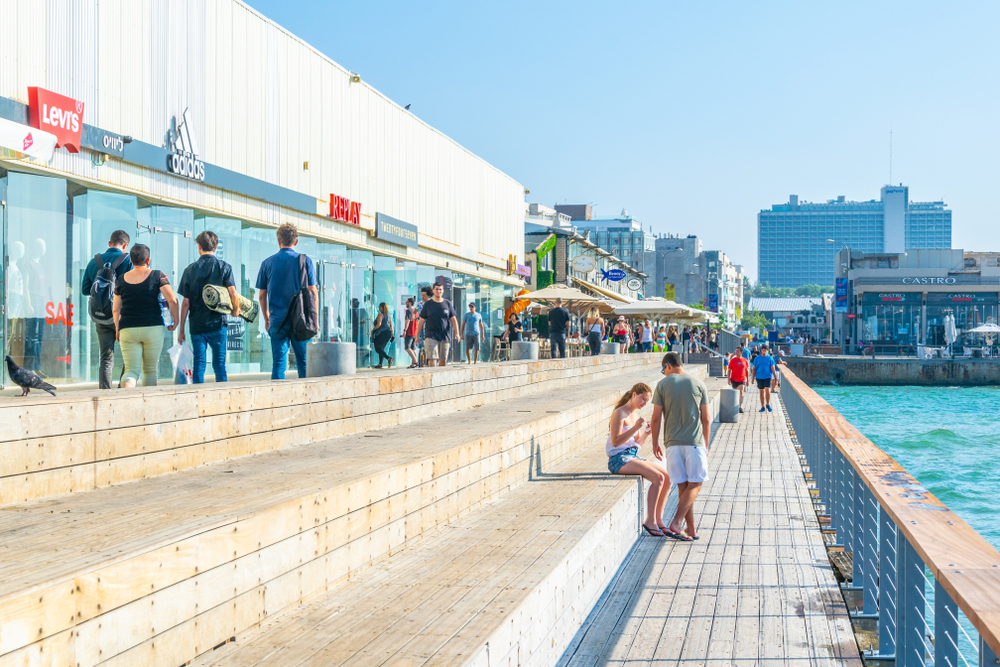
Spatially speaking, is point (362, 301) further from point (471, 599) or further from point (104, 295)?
point (471, 599)

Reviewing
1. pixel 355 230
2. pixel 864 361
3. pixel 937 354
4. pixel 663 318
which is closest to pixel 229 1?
pixel 355 230

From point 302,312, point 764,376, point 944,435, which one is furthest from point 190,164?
point 944,435

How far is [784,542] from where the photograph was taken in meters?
8.65

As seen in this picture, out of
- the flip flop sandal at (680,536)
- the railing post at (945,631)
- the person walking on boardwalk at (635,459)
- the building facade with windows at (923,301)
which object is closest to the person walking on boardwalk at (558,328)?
the person walking on boardwalk at (635,459)

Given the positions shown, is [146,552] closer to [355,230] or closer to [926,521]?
[926,521]

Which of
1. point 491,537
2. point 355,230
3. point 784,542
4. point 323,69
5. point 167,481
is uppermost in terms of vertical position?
point 323,69

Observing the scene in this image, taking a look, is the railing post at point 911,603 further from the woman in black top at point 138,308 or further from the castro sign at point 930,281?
the castro sign at point 930,281

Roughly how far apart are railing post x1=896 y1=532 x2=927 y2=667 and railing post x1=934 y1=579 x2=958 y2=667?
0.67 m

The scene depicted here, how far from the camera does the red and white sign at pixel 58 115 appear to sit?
11.4 m

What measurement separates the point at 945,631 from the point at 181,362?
1247cm

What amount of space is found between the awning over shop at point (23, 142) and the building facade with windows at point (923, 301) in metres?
79.8

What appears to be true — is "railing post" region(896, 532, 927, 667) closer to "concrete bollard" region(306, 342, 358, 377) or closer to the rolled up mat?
the rolled up mat

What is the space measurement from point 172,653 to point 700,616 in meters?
3.81

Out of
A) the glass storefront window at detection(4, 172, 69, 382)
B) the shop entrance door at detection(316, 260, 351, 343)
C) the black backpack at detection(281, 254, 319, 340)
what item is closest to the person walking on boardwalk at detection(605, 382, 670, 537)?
the black backpack at detection(281, 254, 319, 340)
